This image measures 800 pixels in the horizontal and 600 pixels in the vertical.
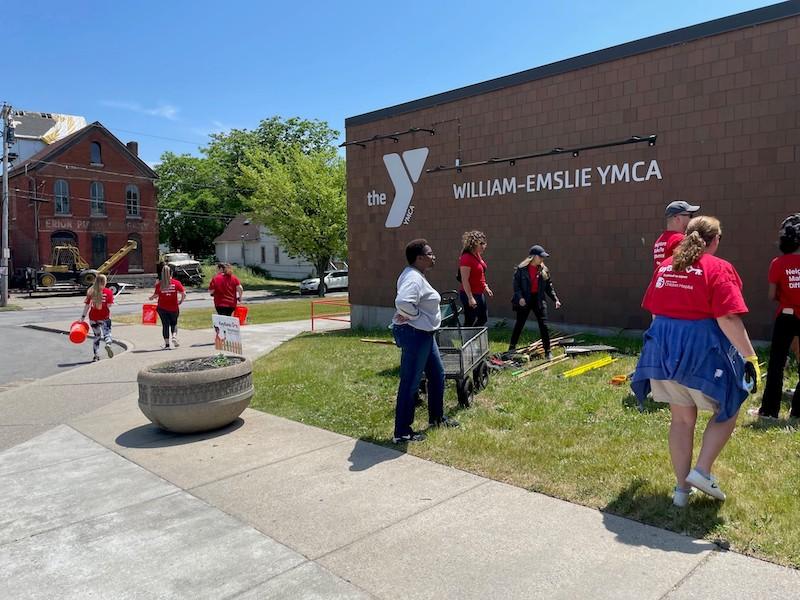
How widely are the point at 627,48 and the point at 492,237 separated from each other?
4.16 metres

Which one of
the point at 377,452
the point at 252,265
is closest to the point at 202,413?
A: the point at 377,452

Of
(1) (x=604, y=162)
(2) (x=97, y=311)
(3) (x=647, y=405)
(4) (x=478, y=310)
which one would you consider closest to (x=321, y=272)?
(2) (x=97, y=311)

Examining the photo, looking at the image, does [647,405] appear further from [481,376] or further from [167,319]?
[167,319]

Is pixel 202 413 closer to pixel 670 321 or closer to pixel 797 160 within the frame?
pixel 670 321

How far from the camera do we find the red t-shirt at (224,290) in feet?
40.2

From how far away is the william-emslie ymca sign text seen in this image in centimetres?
1054

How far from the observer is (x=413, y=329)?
18.8 ft

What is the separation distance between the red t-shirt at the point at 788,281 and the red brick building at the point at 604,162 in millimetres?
3756

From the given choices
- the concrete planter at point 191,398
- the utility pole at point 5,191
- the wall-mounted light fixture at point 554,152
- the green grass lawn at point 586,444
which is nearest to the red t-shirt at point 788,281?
the green grass lawn at point 586,444

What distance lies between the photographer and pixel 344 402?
7.40 m

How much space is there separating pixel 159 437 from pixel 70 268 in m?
38.6

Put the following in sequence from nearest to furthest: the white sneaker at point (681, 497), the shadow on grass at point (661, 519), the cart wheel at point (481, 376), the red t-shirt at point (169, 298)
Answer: the shadow on grass at point (661, 519), the white sneaker at point (681, 497), the cart wheel at point (481, 376), the red t-shirt at point (169, 298)

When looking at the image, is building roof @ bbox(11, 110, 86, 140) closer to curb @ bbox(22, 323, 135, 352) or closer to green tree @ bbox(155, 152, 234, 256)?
green tree @ bbox(155, 152, 234, 256)

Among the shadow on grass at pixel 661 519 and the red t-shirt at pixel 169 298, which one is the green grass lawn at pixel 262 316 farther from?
the shadow on grass at pixel 661 519
